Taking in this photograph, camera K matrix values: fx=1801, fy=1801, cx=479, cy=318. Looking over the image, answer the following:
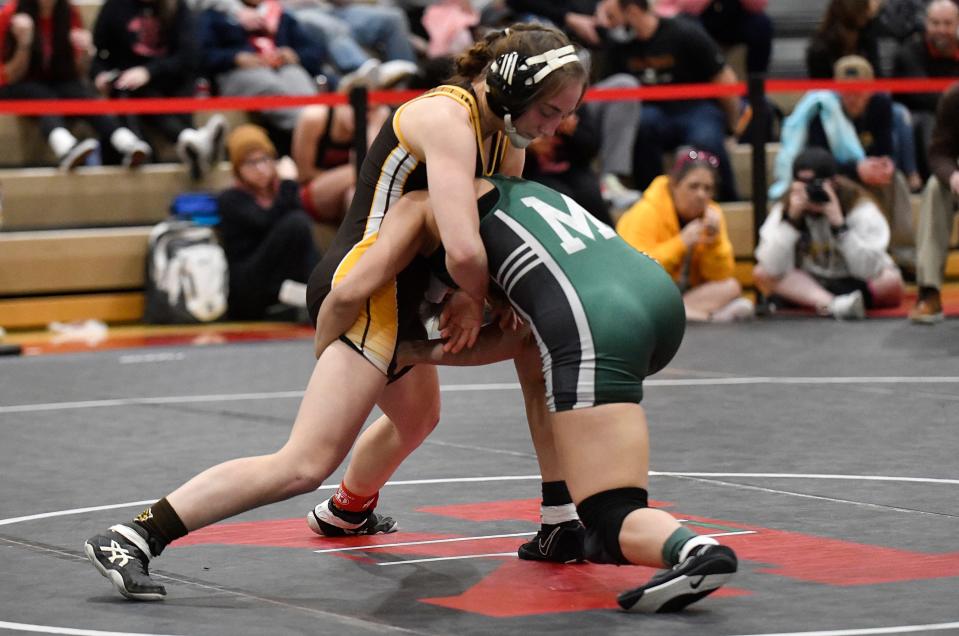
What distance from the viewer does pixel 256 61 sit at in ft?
37.0

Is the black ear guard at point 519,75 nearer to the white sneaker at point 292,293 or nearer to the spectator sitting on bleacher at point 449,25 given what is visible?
the white sneaker at point 292,293

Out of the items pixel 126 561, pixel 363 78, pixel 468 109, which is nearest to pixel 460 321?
pixel 468 109

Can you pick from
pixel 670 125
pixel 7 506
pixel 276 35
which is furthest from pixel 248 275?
pixel 7 506

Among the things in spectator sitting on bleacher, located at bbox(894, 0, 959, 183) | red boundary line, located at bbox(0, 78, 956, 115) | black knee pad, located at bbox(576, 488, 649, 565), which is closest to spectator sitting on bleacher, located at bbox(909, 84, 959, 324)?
red boundary line, located at bbox(0, 78, 956, 115)

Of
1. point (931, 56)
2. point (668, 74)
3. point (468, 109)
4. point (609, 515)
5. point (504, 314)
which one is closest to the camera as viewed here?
point (609, 515)

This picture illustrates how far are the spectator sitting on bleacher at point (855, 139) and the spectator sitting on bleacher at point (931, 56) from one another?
1.08m

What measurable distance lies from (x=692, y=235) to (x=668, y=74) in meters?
2.45

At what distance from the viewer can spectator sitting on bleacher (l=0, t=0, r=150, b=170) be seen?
1045 cm

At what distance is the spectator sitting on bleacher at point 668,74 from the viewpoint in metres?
11.5

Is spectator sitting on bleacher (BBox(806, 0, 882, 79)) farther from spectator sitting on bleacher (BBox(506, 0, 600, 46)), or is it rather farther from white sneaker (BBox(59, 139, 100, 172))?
white sneaker (BBox(59, 139, 100, 172))

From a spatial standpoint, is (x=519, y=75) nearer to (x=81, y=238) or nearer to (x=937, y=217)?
(x=937, y=217)

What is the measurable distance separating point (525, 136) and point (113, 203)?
7.05 m

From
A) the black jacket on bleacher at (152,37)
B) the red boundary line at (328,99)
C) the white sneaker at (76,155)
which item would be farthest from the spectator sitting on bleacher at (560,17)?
the white sneaker at (76,155)

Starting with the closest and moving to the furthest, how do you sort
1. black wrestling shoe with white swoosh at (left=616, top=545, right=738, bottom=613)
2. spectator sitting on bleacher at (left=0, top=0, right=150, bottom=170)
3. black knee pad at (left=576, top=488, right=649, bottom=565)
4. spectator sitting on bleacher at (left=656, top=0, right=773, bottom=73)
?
black wrestling shoe with white swoosh at (left=616, top=545, right=738, bottom=613) → black knee pad at (left=576, top=488, right=649, bottom=565) → spectator sitting on bleacher at (left=0, top=0, right=150, bottom=170) → spectator sitting on bleacher at (left=656, top=0, right=773, bottom=73)
